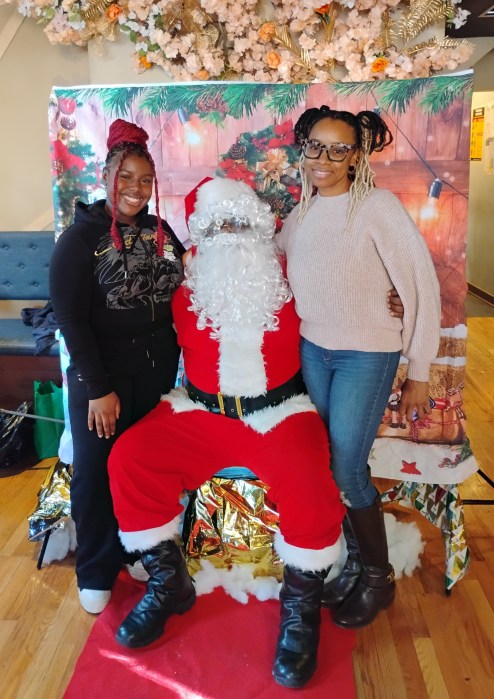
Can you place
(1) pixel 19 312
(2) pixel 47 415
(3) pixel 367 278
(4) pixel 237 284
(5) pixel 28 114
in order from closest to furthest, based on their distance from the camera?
(3) pixel 367 278
(4) pixel 237 284
(2) pixel 47 415
(5) pixel 28 114
(1) pixel 19 312

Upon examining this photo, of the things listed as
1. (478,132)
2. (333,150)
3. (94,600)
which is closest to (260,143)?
(333,150)

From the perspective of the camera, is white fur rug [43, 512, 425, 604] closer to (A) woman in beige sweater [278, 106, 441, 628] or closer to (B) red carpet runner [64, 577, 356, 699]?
(B) red carpet runner [64, 577, 356, 699]

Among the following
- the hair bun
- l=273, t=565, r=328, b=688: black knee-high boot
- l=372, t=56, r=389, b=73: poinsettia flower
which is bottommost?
l=273, t=565, r=328, b=688: black knee-high boot

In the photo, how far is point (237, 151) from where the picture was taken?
220 centimetres

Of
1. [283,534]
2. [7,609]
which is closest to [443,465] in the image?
[283,534]

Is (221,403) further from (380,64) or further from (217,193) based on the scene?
(380,64)

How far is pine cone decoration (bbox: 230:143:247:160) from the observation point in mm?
2196

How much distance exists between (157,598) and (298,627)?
1.46 ft

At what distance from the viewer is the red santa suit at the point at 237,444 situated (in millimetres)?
1704

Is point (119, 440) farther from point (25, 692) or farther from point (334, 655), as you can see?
point (334, 655)

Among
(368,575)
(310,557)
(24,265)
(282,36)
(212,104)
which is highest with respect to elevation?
(282,36)

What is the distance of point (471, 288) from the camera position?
741cm

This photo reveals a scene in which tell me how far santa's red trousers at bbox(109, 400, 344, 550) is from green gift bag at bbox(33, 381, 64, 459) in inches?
52.2

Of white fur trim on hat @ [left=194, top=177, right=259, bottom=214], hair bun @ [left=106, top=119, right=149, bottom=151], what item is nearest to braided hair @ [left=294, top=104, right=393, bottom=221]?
white fur trim on hat @ [left=194, top=177, right=259, bottom=214]
